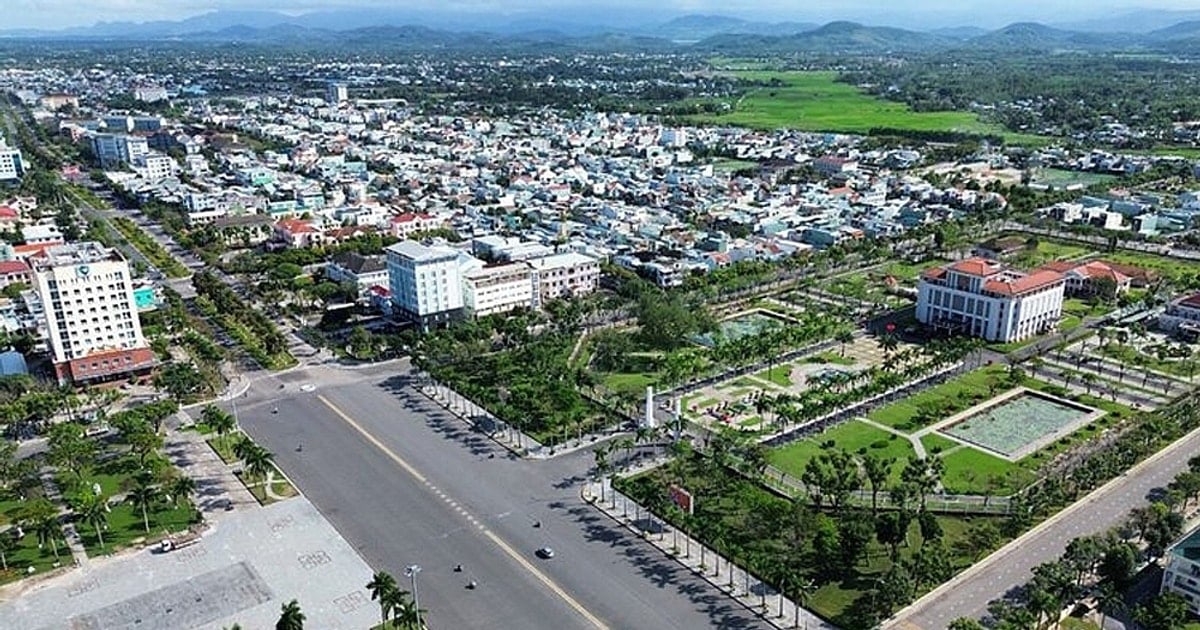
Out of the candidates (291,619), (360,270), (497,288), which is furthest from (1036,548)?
(360,270)

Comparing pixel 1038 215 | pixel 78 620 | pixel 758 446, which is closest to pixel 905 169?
pixel 1038 215

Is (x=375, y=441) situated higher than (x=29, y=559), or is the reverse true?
(x=29, y=559)

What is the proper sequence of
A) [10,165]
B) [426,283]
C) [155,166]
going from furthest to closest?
[155,166] < [10,165] < [426,283]

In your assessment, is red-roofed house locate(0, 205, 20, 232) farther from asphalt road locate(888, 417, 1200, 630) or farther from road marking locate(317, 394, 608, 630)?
asphalt road locate(888, 417, 1200, 630)

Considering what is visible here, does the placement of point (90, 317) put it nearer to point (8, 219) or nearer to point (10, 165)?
point (8, 219)

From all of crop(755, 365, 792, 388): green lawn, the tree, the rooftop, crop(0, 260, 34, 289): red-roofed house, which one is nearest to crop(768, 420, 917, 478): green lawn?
the tree

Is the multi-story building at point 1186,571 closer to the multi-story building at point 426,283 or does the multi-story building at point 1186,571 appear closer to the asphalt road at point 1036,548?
the asphalt road at point 1036,548
